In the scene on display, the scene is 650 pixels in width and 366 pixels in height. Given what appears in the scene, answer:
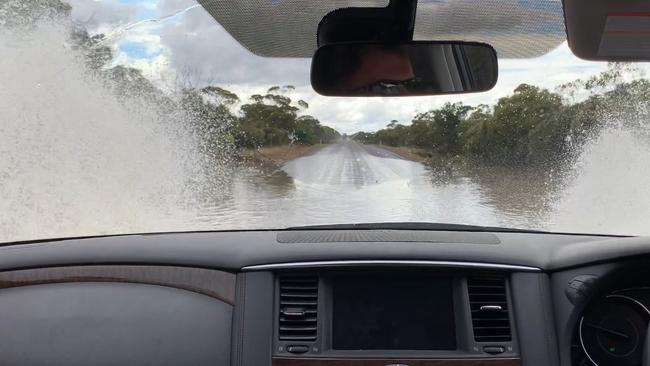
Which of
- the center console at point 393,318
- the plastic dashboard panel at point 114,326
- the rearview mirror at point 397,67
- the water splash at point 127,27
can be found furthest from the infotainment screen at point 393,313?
the water splash at point 127,27

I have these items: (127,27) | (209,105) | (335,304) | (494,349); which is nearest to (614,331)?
(494,349)

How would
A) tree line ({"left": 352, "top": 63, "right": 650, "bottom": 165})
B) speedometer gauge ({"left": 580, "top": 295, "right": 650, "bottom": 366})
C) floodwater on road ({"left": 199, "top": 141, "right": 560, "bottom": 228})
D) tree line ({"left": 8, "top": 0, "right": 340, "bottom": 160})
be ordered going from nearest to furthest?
speedometer gauge ({"left": 580, "top": 295, "right": 650, "bottom": 366}), floodwater on road ({"left": 199, "top": 141, "right": 560, "bottom": 228}), tree line ({"left": 8, "top": 0, "right": 340, "bottom": 160}), tree line ({"left": 352, "top": 63, "right": 650, "bottom": 165})

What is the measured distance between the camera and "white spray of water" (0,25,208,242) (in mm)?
5168

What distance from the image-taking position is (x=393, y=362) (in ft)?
12.2

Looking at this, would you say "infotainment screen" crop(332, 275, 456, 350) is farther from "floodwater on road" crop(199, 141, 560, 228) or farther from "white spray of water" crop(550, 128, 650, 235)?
"white spray of water" crop(550, 128, 650, 235)

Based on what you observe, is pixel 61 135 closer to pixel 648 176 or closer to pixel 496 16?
pixel 496 16

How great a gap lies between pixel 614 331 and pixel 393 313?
1131 millimetres

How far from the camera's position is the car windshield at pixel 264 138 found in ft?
16.4

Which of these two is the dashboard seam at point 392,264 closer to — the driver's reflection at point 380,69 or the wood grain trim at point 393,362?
the wood grain trim at point 393,362

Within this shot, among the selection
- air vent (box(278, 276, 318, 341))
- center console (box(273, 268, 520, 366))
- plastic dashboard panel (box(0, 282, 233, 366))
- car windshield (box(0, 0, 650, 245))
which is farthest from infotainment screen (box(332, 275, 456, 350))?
car windshield (box(0, 0, 650, 245))

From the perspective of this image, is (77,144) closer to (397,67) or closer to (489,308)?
(397,67)

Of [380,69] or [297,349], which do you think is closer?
[380,69]

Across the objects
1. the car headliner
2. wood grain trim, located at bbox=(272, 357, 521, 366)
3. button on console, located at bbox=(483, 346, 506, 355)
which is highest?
the car headliner

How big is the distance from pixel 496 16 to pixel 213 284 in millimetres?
2316
